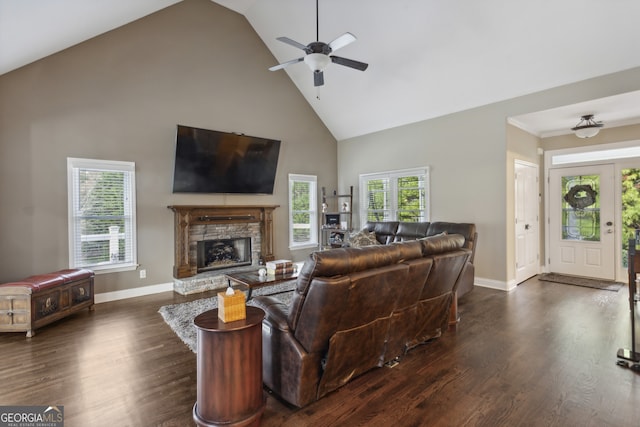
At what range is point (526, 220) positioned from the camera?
18.8 ft

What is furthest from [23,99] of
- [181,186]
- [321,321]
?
[321,321]

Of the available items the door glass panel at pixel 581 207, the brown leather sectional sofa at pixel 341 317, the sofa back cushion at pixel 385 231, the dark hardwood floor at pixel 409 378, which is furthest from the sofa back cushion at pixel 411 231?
the door glass panel at pixel 581 207

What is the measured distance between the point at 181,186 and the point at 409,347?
4.36 metres

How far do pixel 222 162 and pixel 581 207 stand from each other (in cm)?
674

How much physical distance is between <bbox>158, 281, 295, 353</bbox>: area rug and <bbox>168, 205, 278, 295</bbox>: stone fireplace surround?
0.67 metres

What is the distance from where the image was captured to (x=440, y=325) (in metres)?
3.25

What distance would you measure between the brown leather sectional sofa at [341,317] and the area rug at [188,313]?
100 centimetres

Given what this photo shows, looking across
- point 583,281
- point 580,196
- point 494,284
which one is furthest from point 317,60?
point 583,281

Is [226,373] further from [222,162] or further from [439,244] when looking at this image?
[222,162]

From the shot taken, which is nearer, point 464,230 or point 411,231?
point 464,230

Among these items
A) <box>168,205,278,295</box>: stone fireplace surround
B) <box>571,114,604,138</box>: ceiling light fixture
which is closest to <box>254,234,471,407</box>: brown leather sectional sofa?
<box>168,205,278,295</box>: stone fireplace surround

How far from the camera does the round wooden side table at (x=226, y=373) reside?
1.80 m

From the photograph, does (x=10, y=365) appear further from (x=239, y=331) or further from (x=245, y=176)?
(x=245, y=176)

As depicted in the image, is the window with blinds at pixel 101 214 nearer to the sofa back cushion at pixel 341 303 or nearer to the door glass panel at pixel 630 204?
the sofa back cushion at pixel 341 303
